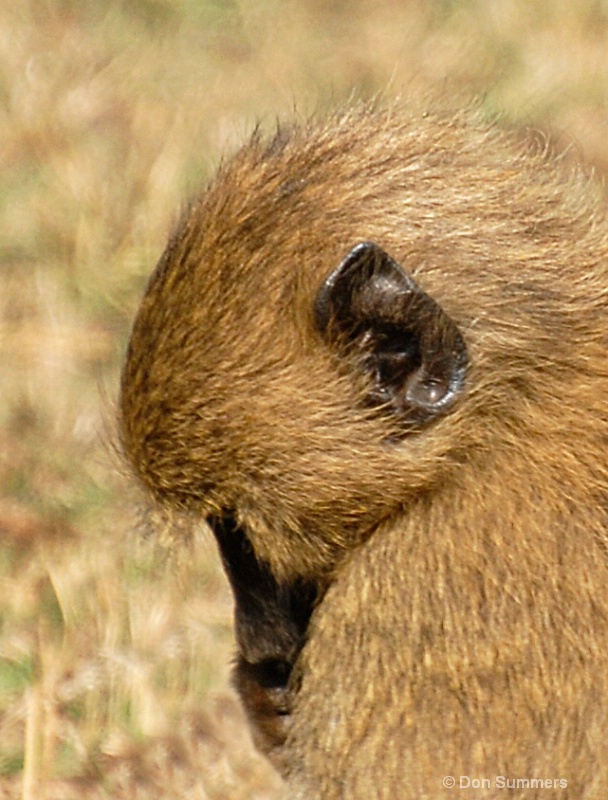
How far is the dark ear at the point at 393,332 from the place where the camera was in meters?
4.01

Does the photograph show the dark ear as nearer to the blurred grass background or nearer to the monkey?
the monkey

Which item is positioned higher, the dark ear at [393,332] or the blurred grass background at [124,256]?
the blurred grass background at [124,256]

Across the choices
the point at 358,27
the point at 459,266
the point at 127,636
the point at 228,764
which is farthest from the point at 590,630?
the point at 358,27

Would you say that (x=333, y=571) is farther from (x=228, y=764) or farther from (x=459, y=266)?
(x=228, y=764)

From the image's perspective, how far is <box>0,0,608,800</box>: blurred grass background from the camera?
5.76 meters

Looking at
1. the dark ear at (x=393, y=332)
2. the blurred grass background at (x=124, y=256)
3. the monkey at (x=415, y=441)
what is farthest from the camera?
the blurred grass background at (x=124, y=256)

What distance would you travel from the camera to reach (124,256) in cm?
770

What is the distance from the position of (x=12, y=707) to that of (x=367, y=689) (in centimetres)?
183

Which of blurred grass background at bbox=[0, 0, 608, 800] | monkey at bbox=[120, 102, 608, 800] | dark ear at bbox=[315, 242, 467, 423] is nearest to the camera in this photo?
dark ear at bbox=[315, 242, 467, 423]

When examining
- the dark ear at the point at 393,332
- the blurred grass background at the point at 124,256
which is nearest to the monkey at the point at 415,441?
the dark ear at the point at 393,332

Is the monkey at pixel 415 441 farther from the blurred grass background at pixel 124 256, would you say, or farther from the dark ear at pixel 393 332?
the blurred grass background at pixel 124 256

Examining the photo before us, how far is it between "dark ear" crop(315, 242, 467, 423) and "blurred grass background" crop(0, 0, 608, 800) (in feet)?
2.56

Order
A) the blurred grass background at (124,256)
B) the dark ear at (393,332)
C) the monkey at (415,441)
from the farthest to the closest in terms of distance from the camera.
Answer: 1. the blurred grass background at (124,256)
2. the monkey at (415,441)
3. the dark ear at (393,332)

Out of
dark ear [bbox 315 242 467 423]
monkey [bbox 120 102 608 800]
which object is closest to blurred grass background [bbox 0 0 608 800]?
monkey [bbox 120 102 608 800]
